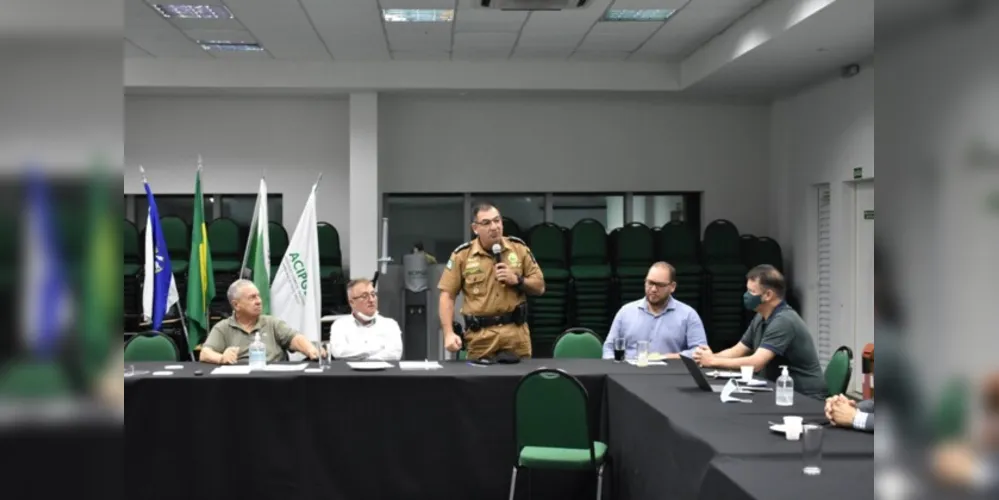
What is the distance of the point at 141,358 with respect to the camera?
5.57 meters

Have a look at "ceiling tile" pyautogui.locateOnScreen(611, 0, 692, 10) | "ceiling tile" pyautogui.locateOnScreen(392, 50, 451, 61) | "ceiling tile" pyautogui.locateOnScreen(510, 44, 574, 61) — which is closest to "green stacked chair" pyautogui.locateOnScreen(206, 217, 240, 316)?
"ceiling tile" pyautogui.locateOnScreen(392, 50, 451, 61)

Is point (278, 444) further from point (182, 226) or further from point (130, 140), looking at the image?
point (130, 140)

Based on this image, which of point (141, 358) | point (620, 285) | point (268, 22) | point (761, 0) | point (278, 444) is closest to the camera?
point (278, 444)

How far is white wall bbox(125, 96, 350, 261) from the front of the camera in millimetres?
10203

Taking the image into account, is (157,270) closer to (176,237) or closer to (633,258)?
(176,237)

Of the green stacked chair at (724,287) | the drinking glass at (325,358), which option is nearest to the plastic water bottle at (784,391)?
the drinking glass at (325,358)

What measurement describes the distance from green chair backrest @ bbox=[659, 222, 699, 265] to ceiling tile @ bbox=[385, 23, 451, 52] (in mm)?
3132

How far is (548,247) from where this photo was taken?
9.79m

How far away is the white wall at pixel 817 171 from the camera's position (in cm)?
833

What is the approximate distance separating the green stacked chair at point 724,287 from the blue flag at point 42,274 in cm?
943

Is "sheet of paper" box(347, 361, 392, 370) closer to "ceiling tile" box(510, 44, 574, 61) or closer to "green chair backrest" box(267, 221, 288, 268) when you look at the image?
"ceiling tile" box(510, 44, 574, 61)

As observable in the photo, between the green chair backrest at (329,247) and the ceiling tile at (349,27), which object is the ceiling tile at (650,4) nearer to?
the ceiling tile at (349,27)

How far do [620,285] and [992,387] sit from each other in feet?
30.2

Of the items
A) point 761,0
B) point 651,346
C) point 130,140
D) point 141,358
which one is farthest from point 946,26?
point 130,140
